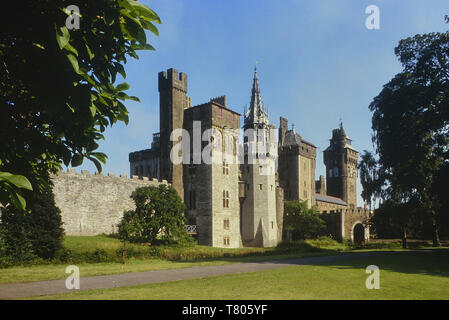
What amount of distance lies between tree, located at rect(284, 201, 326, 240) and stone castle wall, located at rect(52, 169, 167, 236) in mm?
25545

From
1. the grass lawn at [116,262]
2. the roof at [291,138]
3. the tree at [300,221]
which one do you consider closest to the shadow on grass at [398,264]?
the grass lawn at [116,262]

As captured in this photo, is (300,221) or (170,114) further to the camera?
(300,221)

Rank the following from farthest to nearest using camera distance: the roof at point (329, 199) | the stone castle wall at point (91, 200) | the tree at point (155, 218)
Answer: the roof at point (329, 199) → the stone castle wall at point (91, 200) → the tree at point (155, 218)

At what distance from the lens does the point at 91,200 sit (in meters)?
33.2

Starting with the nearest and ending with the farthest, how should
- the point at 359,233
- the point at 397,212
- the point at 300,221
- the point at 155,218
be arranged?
1. the point at 155,218
2. the point at 397,212
3. the point at 300,221
4. the point at 359,233

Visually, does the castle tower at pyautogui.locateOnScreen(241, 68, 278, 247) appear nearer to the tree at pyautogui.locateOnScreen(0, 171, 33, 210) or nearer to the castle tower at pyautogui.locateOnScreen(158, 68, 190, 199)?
the castle tower at pyautogui.locateOnScreen(158, 68, 190, 199)

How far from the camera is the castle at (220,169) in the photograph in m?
40.9

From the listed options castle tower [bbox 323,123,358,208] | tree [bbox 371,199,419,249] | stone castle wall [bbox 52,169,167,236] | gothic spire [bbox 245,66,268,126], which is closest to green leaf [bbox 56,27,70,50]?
stone castle wall [bbox 52,169,167,236]

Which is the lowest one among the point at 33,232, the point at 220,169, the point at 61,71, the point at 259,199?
the point at 33,232

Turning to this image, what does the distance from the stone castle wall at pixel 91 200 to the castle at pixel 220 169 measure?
10.0 feet

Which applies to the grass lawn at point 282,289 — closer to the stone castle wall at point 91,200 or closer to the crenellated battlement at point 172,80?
the stone castle wall at point 91,200

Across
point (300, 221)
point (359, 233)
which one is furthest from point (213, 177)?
point (359, 233)

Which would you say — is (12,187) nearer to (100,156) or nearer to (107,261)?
(100,156)

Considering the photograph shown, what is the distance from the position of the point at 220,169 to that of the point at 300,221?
18058 millimetres
